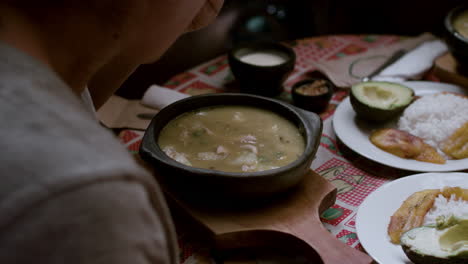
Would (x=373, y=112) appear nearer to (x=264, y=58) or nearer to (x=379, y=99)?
(x=379, y=99)

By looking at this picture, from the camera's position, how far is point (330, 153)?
4.25 ft

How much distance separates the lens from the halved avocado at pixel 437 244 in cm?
82

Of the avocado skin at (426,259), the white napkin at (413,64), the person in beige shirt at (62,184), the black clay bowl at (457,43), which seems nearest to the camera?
the person in beige shirt at (62,184)

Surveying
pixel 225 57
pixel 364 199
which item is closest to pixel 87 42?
pixel 364 199

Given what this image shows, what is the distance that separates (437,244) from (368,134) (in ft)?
1.68

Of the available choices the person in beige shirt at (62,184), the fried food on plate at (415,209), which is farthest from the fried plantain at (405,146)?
the person in beige shirt at (62,184)

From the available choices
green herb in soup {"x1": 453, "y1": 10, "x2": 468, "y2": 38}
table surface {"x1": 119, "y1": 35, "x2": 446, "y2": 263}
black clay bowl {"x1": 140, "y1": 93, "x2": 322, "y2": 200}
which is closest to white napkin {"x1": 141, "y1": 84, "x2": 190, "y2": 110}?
table surface {"x1": 119, "y1": 35, "x2": 446, "y2": 263}

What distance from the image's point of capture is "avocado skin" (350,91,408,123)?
4.33ft

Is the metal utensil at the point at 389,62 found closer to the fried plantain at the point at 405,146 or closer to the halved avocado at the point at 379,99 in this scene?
the halved avocado at the point at 379,99

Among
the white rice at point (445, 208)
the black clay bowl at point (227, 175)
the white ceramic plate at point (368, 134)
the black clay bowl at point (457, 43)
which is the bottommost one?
the white ceramic plate at point (368, 134)

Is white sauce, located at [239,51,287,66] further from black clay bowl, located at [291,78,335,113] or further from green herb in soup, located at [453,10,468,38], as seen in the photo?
green herb in soup, located at [453,10,468,38]

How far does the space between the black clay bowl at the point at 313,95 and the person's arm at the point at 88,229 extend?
1074mm

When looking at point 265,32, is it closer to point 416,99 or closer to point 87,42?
point 416,99

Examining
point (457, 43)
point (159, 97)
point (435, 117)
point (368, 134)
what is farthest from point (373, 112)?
point (159, 97)
